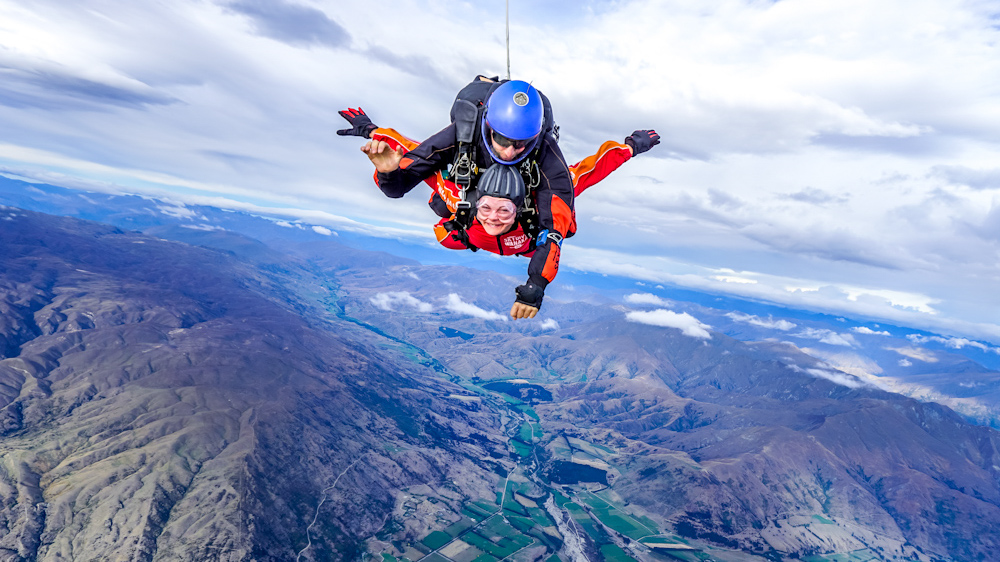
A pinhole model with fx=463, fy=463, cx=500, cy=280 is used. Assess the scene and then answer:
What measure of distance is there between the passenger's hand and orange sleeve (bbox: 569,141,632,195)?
3.34m

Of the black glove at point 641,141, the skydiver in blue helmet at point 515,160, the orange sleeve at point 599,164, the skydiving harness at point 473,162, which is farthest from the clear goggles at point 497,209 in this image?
the black glove at point 641,141

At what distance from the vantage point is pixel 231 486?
19850 centimetres

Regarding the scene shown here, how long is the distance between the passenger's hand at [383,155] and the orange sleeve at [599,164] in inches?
131

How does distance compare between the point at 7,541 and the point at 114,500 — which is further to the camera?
the point at 114,500

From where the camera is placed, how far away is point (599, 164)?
895 centimetres

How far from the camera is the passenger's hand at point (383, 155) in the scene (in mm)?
7203

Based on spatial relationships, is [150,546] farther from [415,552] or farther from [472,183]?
[472,183]

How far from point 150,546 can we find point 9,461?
66958mm

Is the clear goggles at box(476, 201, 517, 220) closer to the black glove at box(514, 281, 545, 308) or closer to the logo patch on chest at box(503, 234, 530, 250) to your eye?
the logo patch on chest at box(503, 234, 530, 250)

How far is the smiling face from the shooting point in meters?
6.78

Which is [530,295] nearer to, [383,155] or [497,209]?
[497,209]

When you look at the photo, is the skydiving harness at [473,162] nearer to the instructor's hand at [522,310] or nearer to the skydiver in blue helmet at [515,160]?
the skydiver in blue helmet at [515,160]

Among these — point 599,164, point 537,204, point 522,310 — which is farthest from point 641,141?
point 522,310

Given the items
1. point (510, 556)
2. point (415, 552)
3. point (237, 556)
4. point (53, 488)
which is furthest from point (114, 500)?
point (510, 556)
